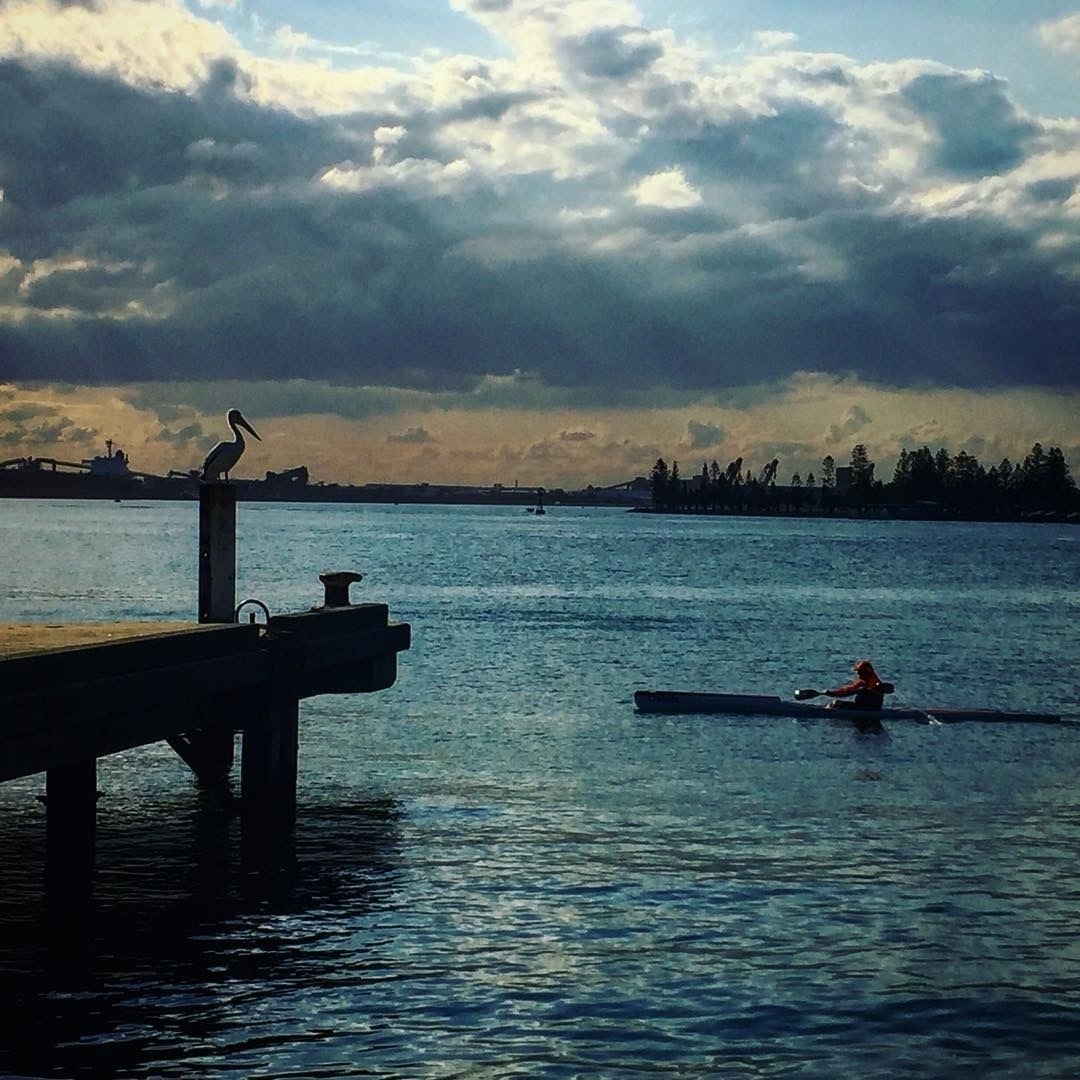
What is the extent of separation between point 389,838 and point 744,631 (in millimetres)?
51818

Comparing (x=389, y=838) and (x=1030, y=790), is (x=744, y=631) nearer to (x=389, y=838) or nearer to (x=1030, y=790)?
(x=1030, y=790)

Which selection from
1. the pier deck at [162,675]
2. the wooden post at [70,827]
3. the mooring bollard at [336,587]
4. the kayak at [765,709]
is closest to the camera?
the pier deck at [162,675]

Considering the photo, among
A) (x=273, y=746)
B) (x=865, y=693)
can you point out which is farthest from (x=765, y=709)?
(x=273, y=746)

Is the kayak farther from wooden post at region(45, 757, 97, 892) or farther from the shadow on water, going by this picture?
wooden post at region(45, 757, 97, 892)

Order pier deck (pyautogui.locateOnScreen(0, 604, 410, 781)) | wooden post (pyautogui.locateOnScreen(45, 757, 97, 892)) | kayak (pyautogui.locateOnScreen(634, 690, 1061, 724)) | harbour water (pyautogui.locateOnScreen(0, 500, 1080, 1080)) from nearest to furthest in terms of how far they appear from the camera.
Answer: harbour water (pyautogui.locateOnScreen(0, 500, 1080, 1080)) → pier deck (pyautogui.locateOnScreen(0, 604, 410, 781)) → wooden post (pyautogui.locateOnScreen(45, 757, 97, 892)) → kayak (pyautogui.locateOnScreen(634, 690, 1061, 724))

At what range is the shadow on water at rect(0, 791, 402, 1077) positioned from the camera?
1523 centimetres

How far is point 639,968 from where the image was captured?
17.5 m

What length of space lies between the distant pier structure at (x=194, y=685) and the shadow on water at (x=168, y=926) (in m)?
0.78

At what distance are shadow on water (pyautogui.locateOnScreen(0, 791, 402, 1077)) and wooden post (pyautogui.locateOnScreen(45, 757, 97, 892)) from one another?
0.27m

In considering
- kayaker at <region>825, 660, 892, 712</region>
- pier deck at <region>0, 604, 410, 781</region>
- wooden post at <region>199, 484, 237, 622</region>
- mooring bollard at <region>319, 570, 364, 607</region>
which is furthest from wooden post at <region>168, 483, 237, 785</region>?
kayaker at <region>825, 660, 892, 712</region>

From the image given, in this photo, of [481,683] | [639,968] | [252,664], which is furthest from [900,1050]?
[481,683]

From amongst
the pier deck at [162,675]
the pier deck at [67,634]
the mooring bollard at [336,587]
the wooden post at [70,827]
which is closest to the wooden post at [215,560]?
the pier deck at [67,634]

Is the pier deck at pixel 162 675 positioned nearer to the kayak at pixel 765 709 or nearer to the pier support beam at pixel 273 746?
the pier support beam at pixel 273 746

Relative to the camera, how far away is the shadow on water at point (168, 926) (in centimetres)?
1523
